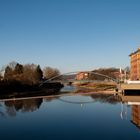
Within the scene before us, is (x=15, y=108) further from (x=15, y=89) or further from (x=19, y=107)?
(x=15, y=89)

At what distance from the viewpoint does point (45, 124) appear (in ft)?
85.8

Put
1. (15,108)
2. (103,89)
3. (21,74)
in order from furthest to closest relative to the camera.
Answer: (103,89) → (21,74) → (15,108)

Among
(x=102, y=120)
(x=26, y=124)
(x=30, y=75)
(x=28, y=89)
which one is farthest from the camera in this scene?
(x=30, y=75)

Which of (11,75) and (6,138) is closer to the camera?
(6,138)

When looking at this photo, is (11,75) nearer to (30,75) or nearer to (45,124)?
(30,75)

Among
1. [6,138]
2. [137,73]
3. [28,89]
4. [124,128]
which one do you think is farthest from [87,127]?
[137,73]

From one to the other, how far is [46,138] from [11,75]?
58.0 metres

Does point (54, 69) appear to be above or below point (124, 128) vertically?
above

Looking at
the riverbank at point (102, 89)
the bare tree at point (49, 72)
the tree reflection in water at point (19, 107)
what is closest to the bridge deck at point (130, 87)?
the riverbank at point (102, 89)

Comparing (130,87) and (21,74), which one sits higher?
(21,74)

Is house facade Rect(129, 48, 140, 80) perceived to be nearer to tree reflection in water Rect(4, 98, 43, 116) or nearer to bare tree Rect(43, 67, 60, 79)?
bare tree Rect(43, 67, 60, 79)

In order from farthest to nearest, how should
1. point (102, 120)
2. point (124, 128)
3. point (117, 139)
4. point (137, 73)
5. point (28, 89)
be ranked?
point (137, 73) < point (28, 89) < point (102, 120) < point (124, 128) < point (117, 139)

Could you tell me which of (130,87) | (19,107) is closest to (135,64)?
(130,87)

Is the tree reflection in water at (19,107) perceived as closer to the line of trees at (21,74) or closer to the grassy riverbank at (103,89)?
the line of trees at (21,74)
